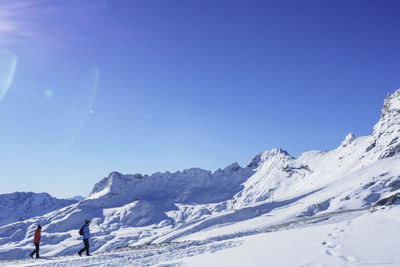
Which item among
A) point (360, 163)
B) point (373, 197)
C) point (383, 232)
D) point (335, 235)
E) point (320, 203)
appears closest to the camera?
point (383, 232)

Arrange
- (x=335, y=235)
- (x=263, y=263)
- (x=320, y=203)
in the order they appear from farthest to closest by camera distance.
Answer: (x=320, y=203)
(x=335, y=235)
(x=263, y=263)

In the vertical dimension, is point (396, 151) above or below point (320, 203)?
above

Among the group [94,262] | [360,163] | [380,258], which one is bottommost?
[380,258]

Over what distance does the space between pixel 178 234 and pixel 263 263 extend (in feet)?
416

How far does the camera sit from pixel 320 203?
119688mm

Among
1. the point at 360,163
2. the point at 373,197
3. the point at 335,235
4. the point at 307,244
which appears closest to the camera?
the point at 307,244

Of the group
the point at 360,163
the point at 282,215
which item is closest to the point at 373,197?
the point at 282,215

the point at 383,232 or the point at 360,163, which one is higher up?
the point at 360,163

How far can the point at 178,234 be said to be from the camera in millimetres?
134125

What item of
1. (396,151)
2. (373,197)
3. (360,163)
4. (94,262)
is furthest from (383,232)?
(360,163)

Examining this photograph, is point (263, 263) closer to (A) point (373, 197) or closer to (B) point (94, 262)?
(B) point (94, 262)

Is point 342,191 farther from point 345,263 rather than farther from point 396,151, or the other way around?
point 345,263

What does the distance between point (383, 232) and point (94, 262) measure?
15.1 metres

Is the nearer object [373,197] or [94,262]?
[94,262]
